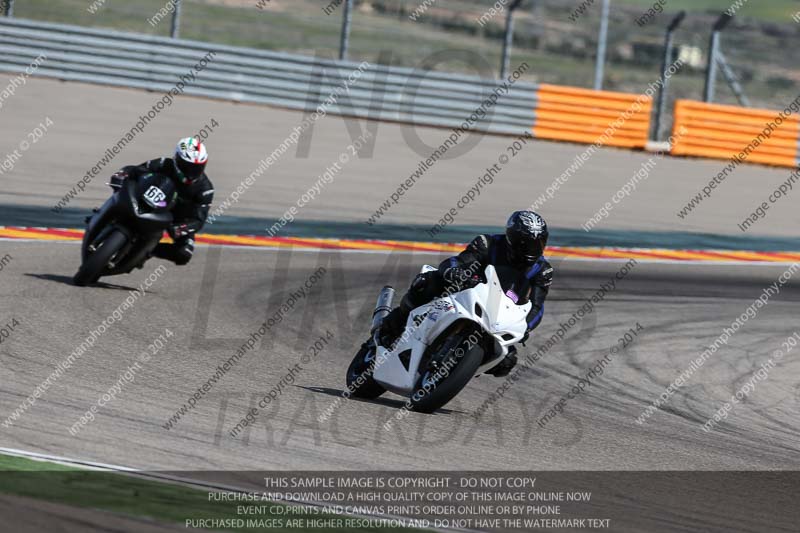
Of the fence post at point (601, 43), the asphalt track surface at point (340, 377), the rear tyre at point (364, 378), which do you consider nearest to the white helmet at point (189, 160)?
the asphalt track surface at point (340, 377)

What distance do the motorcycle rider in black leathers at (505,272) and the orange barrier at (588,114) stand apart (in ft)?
52.8

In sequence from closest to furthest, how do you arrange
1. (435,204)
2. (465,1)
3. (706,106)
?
1. (435,204)
2. (706,106)
3. (465,1)

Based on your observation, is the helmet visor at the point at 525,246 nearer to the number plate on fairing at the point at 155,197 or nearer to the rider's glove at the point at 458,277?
the rider's glove at the point at 458,277

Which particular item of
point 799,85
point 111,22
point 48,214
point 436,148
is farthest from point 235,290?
point 111,22

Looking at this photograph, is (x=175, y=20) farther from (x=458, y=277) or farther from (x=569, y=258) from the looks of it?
(x=458, y=277)

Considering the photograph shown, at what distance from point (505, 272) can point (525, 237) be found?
1.00 ft

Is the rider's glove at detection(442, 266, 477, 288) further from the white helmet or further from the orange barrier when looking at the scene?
the orange barrier

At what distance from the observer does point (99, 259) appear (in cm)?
1258

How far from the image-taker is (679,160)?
2575 centimetres

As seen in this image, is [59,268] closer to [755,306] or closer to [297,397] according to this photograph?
[297,397]

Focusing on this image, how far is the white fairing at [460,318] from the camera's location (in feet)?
28.9

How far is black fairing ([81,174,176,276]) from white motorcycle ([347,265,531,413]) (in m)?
4.03

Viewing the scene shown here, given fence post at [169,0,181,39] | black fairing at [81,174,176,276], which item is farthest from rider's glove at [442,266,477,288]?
fence post at [169,0,181,39]

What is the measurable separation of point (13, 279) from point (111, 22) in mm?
21673
